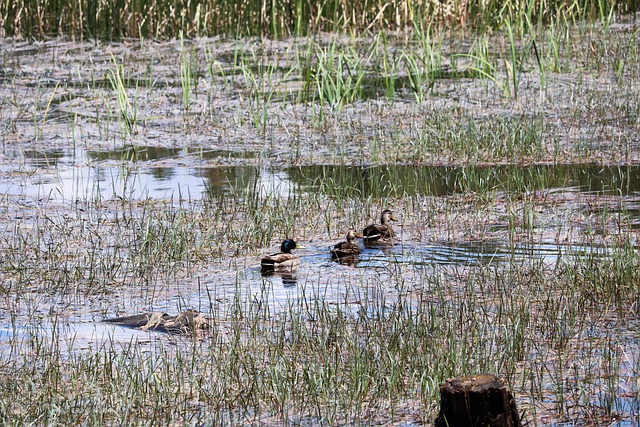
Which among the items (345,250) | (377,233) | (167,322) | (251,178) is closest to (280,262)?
(345,250)

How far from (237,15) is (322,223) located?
33.4 feet

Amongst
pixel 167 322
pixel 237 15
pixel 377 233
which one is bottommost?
pixel 167 322

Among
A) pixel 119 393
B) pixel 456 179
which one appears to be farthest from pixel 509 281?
pixel 456 179

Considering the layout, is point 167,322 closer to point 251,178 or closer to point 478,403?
point 478,403

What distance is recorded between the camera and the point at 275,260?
24.3 ft

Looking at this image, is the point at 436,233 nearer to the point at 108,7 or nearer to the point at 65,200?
the point at 65,200

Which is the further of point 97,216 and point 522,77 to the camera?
point 522,77

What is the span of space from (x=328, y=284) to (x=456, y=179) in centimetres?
336

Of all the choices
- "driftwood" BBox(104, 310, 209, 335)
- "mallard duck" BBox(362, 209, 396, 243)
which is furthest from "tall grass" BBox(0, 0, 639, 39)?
"driftwood" BBox(104, 310, 209, 335)

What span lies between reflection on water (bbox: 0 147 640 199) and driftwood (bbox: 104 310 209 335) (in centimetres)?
319

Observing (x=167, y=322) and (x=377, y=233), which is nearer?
(x=167, y=322)

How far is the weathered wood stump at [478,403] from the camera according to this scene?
434 cm

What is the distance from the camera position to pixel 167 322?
20.4 feet

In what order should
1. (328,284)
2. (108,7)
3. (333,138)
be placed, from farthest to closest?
(108,7)
(333,138)
(328,284)
